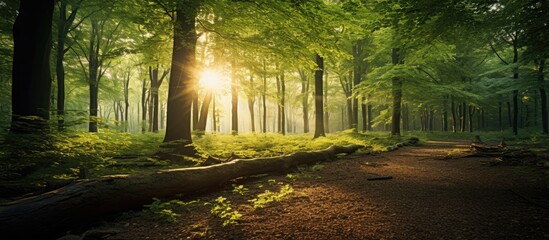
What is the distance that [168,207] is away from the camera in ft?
14.7

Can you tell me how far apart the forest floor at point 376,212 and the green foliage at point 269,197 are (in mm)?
45

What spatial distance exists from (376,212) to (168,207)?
3504mm

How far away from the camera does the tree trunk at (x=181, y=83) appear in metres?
9.36

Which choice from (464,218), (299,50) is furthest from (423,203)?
(299,50)

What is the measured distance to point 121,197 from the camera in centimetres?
398

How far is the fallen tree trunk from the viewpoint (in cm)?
295

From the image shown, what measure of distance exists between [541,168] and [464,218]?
4.70 meters

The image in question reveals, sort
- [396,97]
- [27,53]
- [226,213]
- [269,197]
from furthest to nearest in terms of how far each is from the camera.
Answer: [396,97] < [27,53] < [269,197] < [226,213]

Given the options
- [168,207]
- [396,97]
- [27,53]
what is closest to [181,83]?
[27,53]

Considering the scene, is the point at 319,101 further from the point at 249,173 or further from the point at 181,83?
the point at 249,173

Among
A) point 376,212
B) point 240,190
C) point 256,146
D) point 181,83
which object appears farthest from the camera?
point 256,146

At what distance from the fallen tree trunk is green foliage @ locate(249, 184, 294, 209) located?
1.19 metres

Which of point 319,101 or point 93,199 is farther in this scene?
point 319,101

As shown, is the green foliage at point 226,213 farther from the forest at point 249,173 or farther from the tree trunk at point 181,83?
the tree trunk at point 181,83
